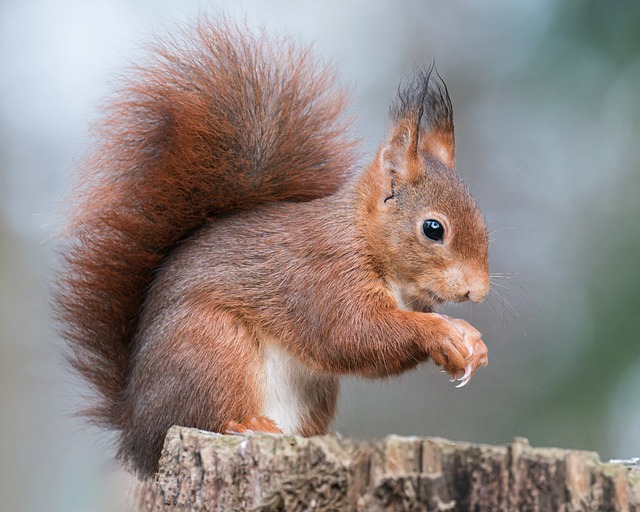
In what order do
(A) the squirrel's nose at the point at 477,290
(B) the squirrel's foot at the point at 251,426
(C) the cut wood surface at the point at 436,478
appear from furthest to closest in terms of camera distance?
(A) the squirrel's nose at the point at 477,290, (B) the squirrel's foot at the point at 251,426, (C) the cut wood surface at the point at 436,478

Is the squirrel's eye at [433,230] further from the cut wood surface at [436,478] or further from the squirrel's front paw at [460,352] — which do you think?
the cut wood surface at [436,478]

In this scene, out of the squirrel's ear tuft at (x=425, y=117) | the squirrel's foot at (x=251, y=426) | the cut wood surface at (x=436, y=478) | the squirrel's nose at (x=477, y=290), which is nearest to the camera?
the cut wood surface at (x=436, y=478)

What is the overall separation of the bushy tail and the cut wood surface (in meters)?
0.74

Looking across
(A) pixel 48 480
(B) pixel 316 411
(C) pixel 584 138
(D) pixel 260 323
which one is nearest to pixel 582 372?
(C) pixel 584 138

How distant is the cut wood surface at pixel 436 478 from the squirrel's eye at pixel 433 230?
70 cm

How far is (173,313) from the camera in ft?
5.23

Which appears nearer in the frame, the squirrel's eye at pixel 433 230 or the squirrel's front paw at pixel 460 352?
the squirrel's front paw at pixel 460 352

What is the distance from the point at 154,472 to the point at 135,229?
1.60ft

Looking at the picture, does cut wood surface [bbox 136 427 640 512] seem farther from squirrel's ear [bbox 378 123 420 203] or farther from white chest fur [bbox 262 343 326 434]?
squirrel's ear [bbox 378 123 420 203]

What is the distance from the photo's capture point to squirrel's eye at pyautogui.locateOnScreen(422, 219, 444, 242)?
5.47ft

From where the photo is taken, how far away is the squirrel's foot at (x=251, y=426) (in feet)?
4.91

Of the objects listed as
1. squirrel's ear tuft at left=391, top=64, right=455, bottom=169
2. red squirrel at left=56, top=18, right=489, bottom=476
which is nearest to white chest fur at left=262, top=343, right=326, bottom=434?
red squirrel at left=56, top=18, right=489, bottom=476

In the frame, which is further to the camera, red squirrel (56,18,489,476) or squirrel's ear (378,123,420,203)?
squirrel's ear (378,123,420,203)

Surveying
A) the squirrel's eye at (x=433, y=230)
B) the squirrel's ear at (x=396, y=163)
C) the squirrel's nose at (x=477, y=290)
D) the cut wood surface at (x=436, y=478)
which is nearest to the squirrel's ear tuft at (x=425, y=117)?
the squirrel's ear at (x=396, y=163)
